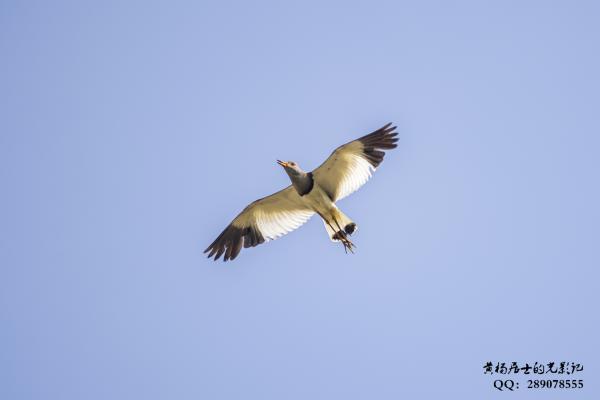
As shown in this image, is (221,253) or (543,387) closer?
(543,387)

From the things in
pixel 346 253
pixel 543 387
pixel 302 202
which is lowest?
pixel 543 387

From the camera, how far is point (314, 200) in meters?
17.9

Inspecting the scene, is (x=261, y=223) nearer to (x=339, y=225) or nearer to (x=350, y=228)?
(x=339, y=225)

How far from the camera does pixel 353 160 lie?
17.5 m

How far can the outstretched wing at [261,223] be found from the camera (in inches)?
725

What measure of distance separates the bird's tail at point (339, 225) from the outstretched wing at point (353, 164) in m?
0.33

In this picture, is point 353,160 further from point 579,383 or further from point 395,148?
point 579,383

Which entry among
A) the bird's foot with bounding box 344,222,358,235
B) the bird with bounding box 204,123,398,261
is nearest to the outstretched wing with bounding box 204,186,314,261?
the bird with bounding box 204,123,398,261

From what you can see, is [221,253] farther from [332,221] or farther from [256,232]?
[332,221]

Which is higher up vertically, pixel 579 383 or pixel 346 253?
pixel 346 253

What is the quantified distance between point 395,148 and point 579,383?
5.78m

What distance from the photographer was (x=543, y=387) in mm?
17281

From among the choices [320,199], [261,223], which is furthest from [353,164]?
[261,223]

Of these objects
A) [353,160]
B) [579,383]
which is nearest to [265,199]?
[353,160]
